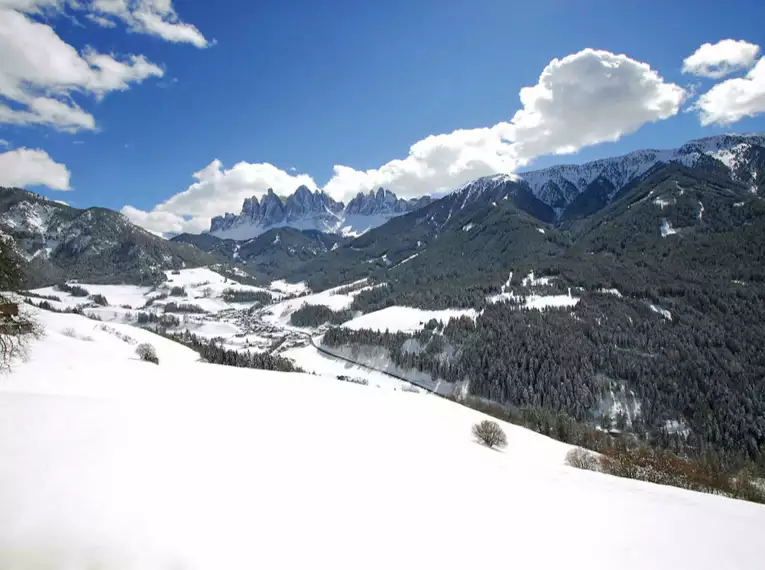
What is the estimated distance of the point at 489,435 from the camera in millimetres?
34906

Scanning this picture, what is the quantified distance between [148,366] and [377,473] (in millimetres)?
29693

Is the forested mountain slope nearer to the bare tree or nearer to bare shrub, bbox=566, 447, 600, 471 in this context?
bare shrub, bbox=566, 447, 600, 471

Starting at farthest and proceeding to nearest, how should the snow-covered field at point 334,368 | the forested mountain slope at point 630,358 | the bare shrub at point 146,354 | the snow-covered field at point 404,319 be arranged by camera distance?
the snow-covered field at point 404,319 → the snow-covered field at point 334,368 → the forested mountain slope at point 630,358 → the bare shrub at point 146,354

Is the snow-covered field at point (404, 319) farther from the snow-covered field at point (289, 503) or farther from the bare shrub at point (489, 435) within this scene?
the snow-covered field at point (289, 503)

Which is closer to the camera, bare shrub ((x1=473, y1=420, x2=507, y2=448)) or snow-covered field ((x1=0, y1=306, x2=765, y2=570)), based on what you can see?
snow-covered field ((x1=0, y1=306, x2=765, y2=570))

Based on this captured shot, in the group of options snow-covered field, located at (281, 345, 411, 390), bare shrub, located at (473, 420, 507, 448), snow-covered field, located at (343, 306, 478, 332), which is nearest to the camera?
bare shrub, located at (473, 420, 507, 448)

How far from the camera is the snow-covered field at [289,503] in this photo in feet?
30.8

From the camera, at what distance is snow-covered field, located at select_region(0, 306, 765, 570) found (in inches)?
370

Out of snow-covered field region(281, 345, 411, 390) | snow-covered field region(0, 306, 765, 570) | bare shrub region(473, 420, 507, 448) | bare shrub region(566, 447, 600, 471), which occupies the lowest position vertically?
snow-covered field region(281, 345, 411, 390)

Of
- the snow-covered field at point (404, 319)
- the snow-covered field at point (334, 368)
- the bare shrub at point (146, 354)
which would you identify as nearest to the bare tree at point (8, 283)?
the bare shrub at point (146, 354)

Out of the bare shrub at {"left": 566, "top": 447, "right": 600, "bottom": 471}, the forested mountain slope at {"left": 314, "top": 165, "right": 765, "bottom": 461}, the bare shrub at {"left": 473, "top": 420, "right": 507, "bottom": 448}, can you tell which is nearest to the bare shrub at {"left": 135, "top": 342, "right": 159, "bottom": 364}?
the bare shrub at {"left": 473, "top": 420, "right": 507, "bottom": 448}

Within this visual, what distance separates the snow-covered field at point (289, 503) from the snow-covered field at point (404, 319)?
487ft

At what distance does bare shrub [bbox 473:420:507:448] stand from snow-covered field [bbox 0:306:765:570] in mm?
11227

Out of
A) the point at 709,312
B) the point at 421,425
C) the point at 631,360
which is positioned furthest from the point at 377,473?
→ the point at 709,312
